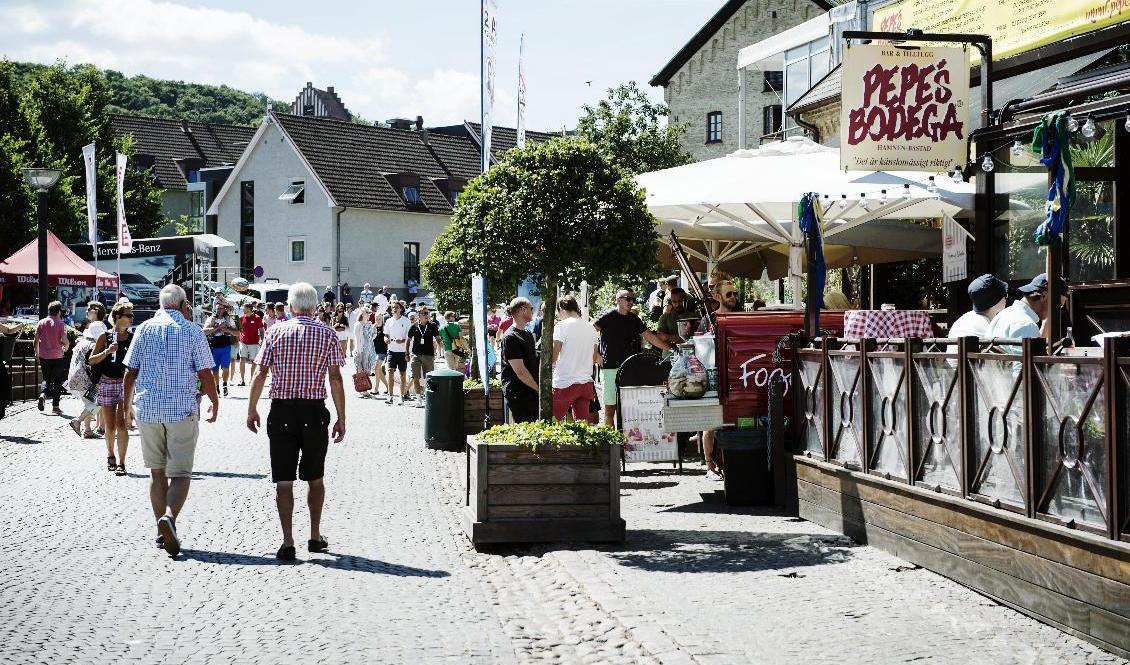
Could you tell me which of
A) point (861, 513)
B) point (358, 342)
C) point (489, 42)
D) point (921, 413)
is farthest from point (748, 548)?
point (358, 342)

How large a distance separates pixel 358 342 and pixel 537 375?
48.5 ft

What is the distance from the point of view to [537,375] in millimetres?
12750

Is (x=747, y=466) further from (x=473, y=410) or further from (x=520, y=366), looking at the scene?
(x=473, y=410)

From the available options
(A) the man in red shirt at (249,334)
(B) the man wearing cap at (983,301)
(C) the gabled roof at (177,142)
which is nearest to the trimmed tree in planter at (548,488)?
(B) the man wearing cap at (983,301)

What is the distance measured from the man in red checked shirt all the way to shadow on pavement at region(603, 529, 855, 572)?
81.0 inches

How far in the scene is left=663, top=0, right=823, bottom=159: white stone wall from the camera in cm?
5447

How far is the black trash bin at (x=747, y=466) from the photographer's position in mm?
10812

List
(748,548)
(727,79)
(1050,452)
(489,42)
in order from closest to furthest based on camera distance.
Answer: (1050,452) → (748,548) → (489,42) → (727,79)

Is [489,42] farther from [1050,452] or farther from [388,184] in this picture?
[388,184]

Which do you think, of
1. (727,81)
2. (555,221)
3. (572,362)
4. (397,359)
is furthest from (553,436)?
(727,81)

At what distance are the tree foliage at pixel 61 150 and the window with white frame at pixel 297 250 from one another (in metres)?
6.10

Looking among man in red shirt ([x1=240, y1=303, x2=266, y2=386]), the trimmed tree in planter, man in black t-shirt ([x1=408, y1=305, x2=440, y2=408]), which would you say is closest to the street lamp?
man in red shirt ([x1=240, y1=303, x2=266, y2=386])

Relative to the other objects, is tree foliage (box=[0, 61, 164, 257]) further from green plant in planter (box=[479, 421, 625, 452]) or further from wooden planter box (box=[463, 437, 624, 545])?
wooden planter box (box=[463, 437, 624, 545])

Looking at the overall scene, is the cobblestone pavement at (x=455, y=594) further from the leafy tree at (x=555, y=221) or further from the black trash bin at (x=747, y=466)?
the leafy tree at (x=555, y=221)
